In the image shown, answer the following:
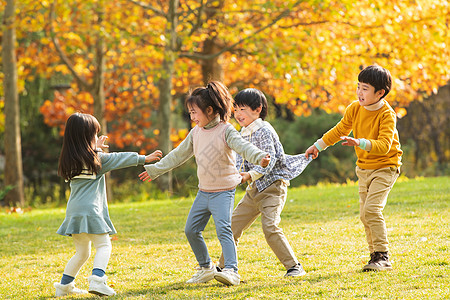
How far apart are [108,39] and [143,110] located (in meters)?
6.18

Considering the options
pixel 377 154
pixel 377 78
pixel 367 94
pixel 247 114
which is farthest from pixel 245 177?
pixel 377 78

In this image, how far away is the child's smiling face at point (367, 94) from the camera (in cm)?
440

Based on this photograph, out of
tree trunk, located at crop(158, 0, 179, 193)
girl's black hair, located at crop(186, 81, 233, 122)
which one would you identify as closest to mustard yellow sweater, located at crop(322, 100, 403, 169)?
girl's black hair, located at crop(186, 81, 233, 122)

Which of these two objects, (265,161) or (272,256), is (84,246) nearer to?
(265,161)

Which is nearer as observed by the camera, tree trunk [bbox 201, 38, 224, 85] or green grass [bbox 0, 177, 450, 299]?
green grass [bbox 0, 177, 450, 299]

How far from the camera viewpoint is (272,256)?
17.3 ft

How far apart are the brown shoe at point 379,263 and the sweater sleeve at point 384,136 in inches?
31.2

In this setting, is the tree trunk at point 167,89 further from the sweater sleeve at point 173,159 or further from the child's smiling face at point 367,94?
the child's smiling face at point 367,94

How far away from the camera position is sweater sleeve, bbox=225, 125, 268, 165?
13.2ft

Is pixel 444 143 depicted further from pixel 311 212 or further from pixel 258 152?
pixel 258 152

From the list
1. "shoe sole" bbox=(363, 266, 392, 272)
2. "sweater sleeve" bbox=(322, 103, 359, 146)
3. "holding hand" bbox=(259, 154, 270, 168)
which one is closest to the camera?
"holding hand" bbox=(259, 154, 270, 168)

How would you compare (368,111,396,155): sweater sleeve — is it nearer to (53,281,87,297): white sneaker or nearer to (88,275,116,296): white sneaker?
(88,275,116,296): white sneaker

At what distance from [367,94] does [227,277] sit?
5.75 ft

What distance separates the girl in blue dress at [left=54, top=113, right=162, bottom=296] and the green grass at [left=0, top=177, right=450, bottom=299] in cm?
28
